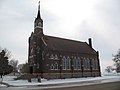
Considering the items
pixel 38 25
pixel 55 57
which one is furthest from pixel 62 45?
pixel 38 25

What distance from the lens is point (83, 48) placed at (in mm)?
55375

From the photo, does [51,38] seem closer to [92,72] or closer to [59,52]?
[59,52]

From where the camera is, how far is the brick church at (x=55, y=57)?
41.7 meters

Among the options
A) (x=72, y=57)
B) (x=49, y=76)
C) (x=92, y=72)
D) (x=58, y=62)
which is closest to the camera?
(x=49, y=76)

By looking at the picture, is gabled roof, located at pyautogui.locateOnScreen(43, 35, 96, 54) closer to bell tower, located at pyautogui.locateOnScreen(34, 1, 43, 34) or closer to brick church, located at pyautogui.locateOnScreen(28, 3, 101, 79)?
brick church, located at pyautogui.locateOnScreen(28, 3, 101, 79)

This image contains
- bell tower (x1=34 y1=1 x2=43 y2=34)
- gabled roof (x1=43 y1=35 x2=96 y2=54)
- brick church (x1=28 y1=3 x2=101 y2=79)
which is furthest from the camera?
bell tower (x1=34 y1=1 x2=43 y2=34)

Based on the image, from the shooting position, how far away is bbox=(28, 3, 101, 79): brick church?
137ft

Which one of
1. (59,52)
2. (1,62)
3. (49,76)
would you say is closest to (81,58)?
(59,52)

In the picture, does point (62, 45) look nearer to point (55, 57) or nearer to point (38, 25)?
point (55, 57)

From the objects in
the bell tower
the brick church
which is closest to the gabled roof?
the brick church

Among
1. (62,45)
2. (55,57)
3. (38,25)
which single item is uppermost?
(38,25)

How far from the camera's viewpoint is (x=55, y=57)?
43.1 meters

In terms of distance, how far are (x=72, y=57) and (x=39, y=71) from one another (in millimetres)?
11125

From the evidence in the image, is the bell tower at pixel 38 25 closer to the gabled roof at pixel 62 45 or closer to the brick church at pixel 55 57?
the brick church at pixel 55 57
